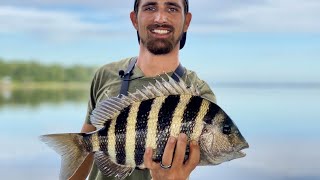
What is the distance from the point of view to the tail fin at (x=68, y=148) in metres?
1.91

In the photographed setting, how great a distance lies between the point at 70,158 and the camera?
6.33 feet

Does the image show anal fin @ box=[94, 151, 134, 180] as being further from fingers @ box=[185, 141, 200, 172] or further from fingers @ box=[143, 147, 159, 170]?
fingers @ box=[185, 141, 200, 172]

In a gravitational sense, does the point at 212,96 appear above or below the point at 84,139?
above

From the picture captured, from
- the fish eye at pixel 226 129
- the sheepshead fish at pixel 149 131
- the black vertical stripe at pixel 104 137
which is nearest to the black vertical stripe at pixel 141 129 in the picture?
the sheepshead fish at pixel 149 131

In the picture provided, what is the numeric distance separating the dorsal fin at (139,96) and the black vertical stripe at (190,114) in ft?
0.10

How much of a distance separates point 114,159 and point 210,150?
13.2 inches

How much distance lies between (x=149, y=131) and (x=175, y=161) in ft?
0.44

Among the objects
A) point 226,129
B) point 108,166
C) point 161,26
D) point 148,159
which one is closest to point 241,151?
point 226,129

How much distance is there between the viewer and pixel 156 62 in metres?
2.17

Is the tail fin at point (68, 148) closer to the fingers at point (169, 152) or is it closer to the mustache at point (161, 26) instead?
the fingers at point (169, 152)

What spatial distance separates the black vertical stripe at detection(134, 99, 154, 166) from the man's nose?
0.34 meters

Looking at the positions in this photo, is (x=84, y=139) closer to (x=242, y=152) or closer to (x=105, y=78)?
(x=105, y=78)

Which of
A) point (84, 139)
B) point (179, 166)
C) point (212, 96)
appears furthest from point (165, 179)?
point (212, 96)

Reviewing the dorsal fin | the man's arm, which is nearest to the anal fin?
the dorsal fin
